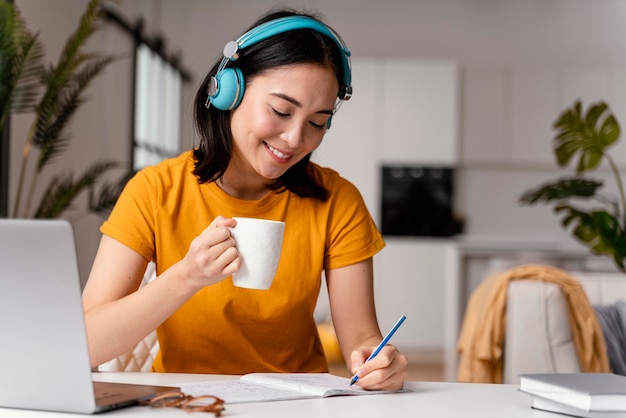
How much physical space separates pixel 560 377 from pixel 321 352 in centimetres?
68

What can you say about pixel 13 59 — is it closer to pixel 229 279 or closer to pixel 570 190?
pixel 229 279

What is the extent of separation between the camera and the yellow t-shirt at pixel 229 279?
1.58 meters

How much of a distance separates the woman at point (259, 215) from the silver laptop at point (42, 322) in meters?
0.35

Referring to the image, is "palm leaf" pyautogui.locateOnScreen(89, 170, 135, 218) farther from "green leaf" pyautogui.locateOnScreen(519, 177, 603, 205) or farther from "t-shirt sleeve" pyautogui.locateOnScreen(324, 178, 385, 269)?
"t-shirt sleeve" pyautogui.locateOnScreen(324, 178, 385, 269)

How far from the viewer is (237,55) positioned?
1533 mm

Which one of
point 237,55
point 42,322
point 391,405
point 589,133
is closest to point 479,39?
point 589,133

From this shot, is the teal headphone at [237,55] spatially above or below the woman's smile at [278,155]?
above

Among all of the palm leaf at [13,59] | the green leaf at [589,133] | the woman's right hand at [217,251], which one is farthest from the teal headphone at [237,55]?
the green leaf at [589,133]

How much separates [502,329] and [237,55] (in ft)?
6.01

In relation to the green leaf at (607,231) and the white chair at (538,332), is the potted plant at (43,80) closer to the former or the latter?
the white chair at (538,332)

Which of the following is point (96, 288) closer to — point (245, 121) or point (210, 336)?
point (210, 336)

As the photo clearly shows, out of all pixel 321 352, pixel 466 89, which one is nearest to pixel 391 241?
pixel 466 89

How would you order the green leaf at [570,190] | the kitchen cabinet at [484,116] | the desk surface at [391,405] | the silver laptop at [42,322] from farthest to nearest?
the kitchen cabinet at [484,116]
the green leaf at [570,190]
the desk surface at [391,405]
the silver laptop at [42,322]

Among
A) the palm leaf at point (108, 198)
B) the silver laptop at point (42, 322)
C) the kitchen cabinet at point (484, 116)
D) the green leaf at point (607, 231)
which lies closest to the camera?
the silver laptop at point (42, 322)
